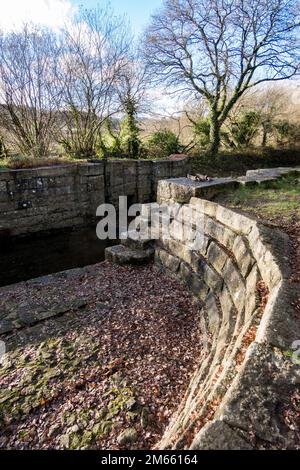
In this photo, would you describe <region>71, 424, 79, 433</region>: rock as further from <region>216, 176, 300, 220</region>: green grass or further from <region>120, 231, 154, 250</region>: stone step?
<region>120, 231, 154, 250</region>: stone step

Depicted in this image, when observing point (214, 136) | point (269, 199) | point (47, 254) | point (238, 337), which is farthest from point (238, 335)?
point (214, 136)

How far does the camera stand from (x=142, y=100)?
1337 cm

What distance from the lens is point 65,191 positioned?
9.27 m

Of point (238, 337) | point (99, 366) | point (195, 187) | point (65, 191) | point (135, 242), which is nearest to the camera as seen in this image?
point (238, 337)

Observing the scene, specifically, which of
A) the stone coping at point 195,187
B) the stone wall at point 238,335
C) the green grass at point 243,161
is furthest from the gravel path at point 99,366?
the green grass at point 243,161

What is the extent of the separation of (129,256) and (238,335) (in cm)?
364

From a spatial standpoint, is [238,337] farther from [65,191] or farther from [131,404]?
[65,191]

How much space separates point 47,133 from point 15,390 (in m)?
10.4

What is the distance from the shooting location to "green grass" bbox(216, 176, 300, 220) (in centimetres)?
441

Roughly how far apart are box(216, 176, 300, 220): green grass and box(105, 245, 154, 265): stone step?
167cm

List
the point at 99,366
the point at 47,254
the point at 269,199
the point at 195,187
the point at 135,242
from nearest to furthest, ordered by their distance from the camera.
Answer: the point at 99,366 → the point at 269,199 → the point at 195,187 → the point at 135,242 → the point at 47,254

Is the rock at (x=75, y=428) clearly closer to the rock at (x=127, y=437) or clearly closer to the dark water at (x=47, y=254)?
the rock at (x=127, y=437)

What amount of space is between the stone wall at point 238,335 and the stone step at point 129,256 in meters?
0.86

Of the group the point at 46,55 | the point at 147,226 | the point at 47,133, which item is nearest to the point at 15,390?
the point at 147,226
